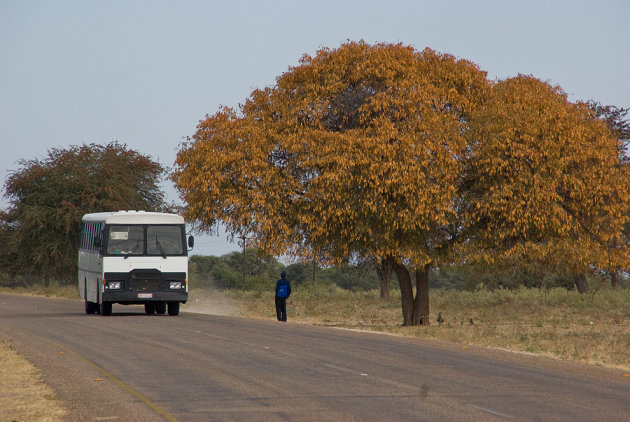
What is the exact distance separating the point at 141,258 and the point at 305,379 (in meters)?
16.0

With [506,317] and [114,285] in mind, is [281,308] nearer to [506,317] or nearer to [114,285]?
[114,285]

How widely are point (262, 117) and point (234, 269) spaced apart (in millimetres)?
86170

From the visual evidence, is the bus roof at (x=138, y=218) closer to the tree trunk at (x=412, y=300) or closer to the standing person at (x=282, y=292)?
the standing person at (x=282, y=292)

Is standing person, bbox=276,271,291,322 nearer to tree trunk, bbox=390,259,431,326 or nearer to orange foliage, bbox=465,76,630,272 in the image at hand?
tree trunk, bbox=390,259,431,326

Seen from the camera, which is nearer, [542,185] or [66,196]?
[542,185]

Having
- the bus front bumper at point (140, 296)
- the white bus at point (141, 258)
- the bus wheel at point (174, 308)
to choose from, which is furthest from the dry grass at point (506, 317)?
the white bus at point (141, 258)

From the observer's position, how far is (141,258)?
28.5 metres

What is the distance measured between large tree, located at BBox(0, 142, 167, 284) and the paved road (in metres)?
28.7

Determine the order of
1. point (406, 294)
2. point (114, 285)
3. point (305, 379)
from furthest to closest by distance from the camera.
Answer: point (406, 294) → point (114, 285) → point (305, 379)

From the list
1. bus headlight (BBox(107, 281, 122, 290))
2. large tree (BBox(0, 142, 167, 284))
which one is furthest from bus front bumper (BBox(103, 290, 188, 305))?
large tree (BBox(0, 142, 167, 284))

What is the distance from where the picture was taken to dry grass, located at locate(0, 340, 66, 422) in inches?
418

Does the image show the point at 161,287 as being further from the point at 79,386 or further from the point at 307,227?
the point at 79,386

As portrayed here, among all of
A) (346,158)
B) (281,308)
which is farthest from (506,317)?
(346,158)

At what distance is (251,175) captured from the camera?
Result: 2828 centimetres
